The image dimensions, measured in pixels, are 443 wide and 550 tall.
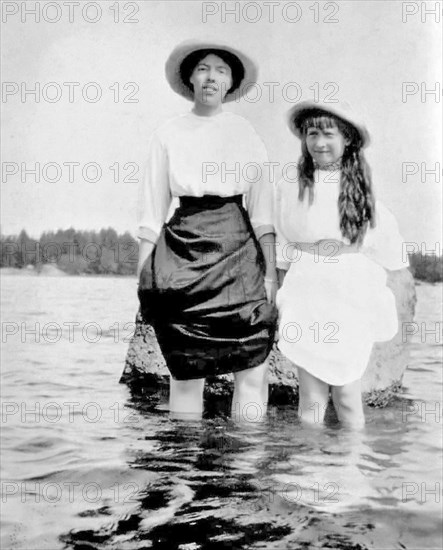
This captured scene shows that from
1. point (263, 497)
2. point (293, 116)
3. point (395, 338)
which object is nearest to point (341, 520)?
point (263, 497)

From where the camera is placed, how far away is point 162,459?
1.87m

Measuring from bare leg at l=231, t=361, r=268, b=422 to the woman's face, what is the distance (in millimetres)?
728

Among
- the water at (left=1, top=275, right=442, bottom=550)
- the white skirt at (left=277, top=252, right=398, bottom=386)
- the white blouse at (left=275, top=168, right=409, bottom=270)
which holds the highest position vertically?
the white blouse at (left=275, top=168, right=409, bottom=270)

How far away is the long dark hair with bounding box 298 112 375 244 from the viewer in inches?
78.2

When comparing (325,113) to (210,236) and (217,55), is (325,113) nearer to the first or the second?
(217,55)

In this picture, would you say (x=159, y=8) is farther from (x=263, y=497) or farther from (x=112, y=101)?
(x=263, y=497)

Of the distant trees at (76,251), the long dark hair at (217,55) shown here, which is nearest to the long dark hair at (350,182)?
the long dark hair at (217,55)

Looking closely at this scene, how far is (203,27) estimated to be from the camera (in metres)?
2.05

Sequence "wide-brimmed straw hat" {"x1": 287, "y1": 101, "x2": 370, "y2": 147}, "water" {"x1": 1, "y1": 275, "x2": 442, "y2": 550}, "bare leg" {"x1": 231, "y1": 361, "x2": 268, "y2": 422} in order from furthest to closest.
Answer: "bare leg" {"x1": 231, "y1": 361, "x2": 268, "y2": 422} → "wide-brimmed straw hat" {"x1": 287, "y1": 101, "x2": 370, "y2": 147} → "water" {"x1": 1, "y1": 275, "x2": 442, "y2": 550}

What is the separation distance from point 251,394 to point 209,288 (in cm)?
31

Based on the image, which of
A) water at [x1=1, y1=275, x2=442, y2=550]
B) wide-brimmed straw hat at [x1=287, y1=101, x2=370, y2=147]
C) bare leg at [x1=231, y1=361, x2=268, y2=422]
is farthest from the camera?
bare leg at [x1=231, y1=361, x2=268, y2=422]

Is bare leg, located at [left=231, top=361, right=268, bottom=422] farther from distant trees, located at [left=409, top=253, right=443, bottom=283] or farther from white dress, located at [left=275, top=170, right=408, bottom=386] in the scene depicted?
distant trees, located at [left=409, top=253, right=443, bottom=283]

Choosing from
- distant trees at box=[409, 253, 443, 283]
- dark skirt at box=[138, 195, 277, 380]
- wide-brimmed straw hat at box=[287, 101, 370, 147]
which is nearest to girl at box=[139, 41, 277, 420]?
dark skirt at box=[138, 195, 277, 380]

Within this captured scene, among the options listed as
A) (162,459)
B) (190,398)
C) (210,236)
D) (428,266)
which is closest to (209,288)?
(210,236)
